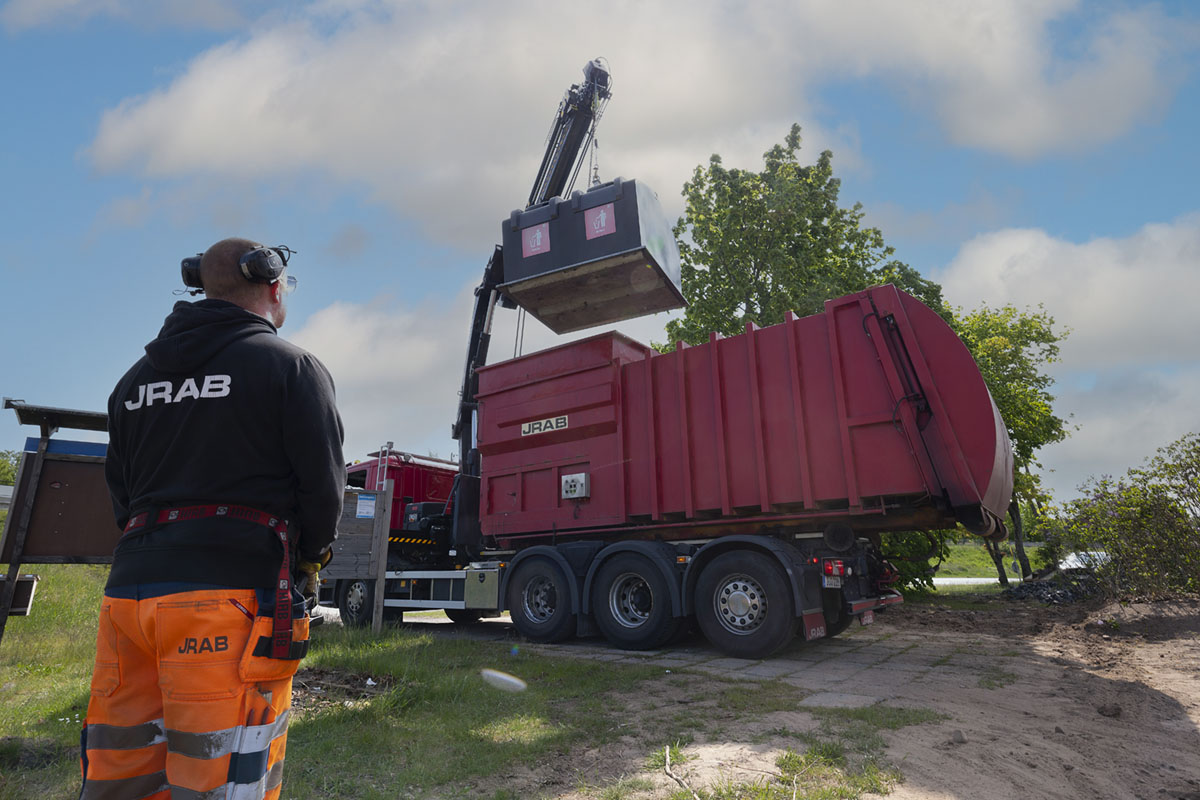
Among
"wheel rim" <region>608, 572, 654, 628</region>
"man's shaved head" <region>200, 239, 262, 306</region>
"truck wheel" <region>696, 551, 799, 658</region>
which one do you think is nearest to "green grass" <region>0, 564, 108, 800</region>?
"man's shaved head" <region>200, 239, 262, 306</region>

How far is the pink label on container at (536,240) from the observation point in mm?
7773

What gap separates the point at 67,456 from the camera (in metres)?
4.50

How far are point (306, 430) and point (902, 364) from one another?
5512mm

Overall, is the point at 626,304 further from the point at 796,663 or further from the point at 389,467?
the point at 389,467

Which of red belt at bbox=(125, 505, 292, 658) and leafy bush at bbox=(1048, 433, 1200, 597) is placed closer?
red belt at bbox=(125, 505, 292, 658)

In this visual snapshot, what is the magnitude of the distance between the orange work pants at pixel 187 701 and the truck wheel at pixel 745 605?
535 centimetres

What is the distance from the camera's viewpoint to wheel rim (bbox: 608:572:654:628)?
770 cm

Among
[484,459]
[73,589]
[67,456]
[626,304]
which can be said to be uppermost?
[626,304]

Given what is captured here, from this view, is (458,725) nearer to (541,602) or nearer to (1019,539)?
(541,602)

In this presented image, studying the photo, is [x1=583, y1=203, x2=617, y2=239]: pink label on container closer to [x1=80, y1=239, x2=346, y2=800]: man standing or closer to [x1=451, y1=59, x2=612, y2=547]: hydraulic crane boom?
[x1=451, y1=59, x2=612, y2=547]: hydraulic crane boom

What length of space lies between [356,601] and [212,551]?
9342 mm

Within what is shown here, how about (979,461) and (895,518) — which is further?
(895,518)

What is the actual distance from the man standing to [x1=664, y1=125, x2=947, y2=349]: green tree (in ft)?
47.8

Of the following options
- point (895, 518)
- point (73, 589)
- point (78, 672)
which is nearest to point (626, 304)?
point (895, 518)
